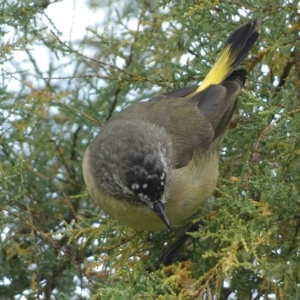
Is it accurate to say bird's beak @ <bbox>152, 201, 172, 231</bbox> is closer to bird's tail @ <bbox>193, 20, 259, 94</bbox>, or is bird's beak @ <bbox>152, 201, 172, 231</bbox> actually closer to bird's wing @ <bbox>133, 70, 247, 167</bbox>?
bird's wing @ <bbox>133, 70, 247, 167</bbox>

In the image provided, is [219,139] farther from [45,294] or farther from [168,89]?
[45,294]

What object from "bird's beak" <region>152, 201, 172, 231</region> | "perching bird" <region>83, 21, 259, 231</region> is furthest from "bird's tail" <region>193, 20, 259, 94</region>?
"bird's beak" <region>152, 201, 172, 231</region>

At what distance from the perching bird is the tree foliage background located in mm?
112

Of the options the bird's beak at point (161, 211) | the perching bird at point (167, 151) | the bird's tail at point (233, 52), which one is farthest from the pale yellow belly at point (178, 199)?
the bird's tail at point (233, 52)

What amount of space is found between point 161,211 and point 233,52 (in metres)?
1.26

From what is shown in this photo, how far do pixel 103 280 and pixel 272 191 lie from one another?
133 centimetres

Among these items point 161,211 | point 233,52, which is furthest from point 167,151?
point 233,52

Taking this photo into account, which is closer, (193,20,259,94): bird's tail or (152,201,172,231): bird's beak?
(152,201,172,231): bird's beak

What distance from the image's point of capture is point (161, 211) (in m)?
4.23

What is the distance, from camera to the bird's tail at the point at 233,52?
4570 mm

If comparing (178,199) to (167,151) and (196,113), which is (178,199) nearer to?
(167,151)

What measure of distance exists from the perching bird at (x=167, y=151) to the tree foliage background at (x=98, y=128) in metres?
0.11

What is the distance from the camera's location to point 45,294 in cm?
479

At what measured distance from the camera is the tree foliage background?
3.74m
